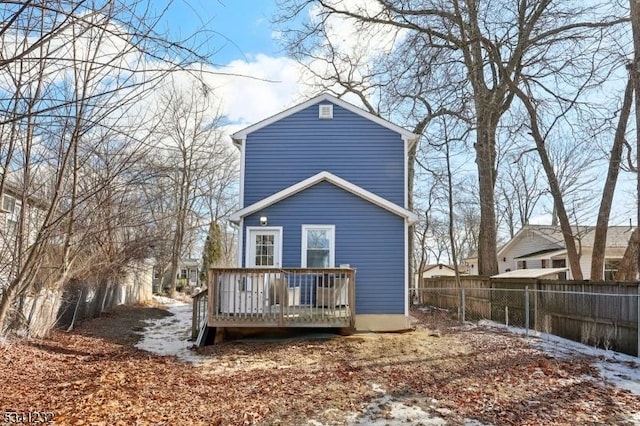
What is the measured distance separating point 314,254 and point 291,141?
120 inches

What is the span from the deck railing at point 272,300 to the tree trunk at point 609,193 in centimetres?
816

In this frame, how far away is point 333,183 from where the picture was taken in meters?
10.8

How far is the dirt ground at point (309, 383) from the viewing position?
16.1ft

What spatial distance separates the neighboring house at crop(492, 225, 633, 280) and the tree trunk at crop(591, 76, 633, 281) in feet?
18.5

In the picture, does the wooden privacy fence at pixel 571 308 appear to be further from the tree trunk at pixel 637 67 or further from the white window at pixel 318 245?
the white window at pixel 318 245

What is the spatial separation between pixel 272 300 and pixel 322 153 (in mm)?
4134

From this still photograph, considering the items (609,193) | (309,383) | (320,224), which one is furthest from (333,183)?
(609,193)

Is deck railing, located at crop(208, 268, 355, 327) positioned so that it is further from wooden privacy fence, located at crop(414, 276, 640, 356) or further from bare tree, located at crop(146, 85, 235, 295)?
bare tree, located at crop(146, 85, 235, 295)

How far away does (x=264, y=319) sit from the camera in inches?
365

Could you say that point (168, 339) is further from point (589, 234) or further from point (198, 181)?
point (589, 234)

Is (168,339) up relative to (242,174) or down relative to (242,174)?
down

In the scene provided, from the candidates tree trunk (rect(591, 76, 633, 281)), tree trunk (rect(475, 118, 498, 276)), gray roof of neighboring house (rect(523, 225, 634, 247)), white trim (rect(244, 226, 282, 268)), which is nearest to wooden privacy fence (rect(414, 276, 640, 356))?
tree trunk (rect(475, 118, 498, 276))

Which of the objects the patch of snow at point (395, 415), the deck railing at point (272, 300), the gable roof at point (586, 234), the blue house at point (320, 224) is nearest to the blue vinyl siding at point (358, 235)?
the blue house at point (320, 224)

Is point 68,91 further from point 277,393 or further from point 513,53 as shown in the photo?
point 513,53
